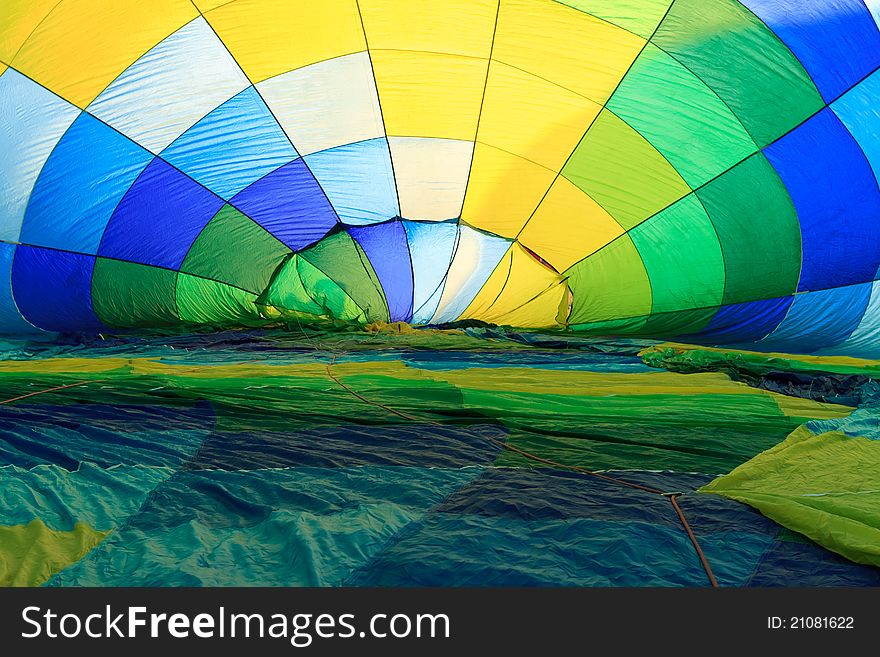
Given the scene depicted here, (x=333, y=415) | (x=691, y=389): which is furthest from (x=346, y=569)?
(x=691, y=389)

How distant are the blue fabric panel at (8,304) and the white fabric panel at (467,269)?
299 centimetres

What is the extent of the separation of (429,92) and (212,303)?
7.37 feet

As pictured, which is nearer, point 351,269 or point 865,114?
point 865,114

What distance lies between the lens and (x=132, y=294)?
565 cm

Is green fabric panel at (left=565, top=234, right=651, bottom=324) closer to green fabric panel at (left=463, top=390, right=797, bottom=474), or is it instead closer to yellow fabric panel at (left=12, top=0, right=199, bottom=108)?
green fabric panel at (left=463, top=390, right=797, bottom=474)

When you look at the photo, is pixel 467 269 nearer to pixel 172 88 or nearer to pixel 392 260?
pixel 392 260

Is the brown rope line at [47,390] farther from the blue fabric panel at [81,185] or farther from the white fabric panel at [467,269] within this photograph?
the white fabric panel at [467,269]

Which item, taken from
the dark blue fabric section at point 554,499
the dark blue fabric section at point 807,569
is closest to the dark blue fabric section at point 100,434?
the dark blue fabric section at point 554,499

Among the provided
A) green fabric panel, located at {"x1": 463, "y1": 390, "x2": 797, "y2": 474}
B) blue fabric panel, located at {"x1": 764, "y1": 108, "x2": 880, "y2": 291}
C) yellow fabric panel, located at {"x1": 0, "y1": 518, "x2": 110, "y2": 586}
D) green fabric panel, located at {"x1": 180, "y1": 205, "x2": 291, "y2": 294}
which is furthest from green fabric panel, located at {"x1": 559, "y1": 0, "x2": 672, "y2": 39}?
yellow fabric panel, located at {"x1": 0, "y1": 518, "x2": 110, "y2": 586}

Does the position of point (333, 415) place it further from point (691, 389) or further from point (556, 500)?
point (691, 389)

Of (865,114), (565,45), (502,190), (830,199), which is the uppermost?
(565,45)

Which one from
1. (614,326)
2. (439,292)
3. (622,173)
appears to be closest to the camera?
(622,173)

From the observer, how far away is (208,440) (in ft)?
6.88

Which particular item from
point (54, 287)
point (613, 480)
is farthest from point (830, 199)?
point (54, 287)
